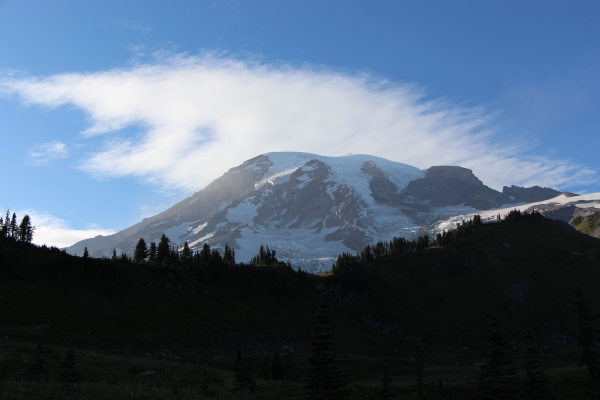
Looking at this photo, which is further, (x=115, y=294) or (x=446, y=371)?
(x=115, y=294)

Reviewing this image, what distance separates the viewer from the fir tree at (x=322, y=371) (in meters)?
27.5

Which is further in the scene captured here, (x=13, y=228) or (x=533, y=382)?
(x=13, y=228)

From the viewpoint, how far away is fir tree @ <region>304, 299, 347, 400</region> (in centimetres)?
2753

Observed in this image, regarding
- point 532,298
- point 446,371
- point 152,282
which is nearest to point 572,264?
point 532,298

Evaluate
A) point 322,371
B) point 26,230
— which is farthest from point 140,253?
point 322,371

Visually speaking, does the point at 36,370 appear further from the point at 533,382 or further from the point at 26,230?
the point at 26,230

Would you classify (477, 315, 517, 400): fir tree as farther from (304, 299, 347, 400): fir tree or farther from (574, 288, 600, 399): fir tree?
(304, 299, 347, 400): fir tree

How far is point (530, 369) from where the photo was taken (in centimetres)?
3453

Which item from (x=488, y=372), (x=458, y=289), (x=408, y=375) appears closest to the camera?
(x=488, y=372)

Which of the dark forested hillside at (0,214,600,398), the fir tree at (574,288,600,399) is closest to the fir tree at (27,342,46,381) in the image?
the dark forested hillside at (0,214,600,398)

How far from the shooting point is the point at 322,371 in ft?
91.2

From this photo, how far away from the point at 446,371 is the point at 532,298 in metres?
65.1

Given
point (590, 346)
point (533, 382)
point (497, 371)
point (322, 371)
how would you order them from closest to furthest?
point (322, 371) < point (497, 371) < point (533, 382) < point (590, 346)

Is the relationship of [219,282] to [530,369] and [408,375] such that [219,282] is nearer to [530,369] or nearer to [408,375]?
[408,375]
